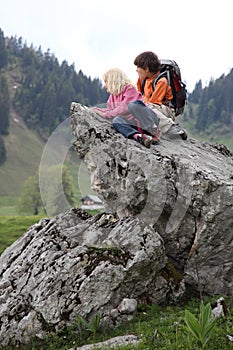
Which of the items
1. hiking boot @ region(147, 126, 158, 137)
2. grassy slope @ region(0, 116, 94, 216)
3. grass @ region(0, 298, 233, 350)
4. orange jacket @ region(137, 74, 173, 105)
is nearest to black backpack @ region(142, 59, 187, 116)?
orange jacket @ region(137, 74, 173, 105)

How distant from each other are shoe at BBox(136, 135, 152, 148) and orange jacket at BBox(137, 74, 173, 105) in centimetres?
144

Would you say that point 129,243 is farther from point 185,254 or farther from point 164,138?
point 164,138

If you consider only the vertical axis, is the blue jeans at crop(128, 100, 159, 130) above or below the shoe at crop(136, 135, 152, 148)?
above

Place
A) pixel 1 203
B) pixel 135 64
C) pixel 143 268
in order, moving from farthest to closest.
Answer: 1. pixel 1 203
2. pixel 135 64
3. pixel 143 268

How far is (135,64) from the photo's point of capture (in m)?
11.3

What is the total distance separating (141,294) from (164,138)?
4.42 m

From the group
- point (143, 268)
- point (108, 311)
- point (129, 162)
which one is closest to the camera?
point (108, 311)

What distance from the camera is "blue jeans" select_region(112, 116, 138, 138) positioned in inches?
424

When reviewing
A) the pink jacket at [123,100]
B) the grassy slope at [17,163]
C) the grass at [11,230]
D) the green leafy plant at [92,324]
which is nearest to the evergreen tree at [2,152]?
the grassy slope at [17,163]

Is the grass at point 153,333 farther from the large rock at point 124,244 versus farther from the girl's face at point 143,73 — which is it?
the girl's face at point 143,73

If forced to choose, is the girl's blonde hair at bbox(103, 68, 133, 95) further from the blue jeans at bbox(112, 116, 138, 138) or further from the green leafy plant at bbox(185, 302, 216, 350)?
the green leafy plant at bbox(185, 302, 216, 350)

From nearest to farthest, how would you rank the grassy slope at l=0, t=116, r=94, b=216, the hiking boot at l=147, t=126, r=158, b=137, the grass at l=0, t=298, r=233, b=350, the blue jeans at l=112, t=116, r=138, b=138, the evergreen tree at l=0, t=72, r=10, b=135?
the grass at l=0, t=298, r=233, b=350 < the blue jeans at l=112, t=116, r=138, b=138 < the hiking boot at l=147, t=126, r=158, b=137 < the grassy slope at l=0, t=116, r=94, b=216 < the evergreen tree at l=0, t=72, r=10, b=135

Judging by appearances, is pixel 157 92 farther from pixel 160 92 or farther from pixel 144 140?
pixel 144 140

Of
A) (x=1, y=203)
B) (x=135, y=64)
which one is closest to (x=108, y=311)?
(x=135, y=64)
